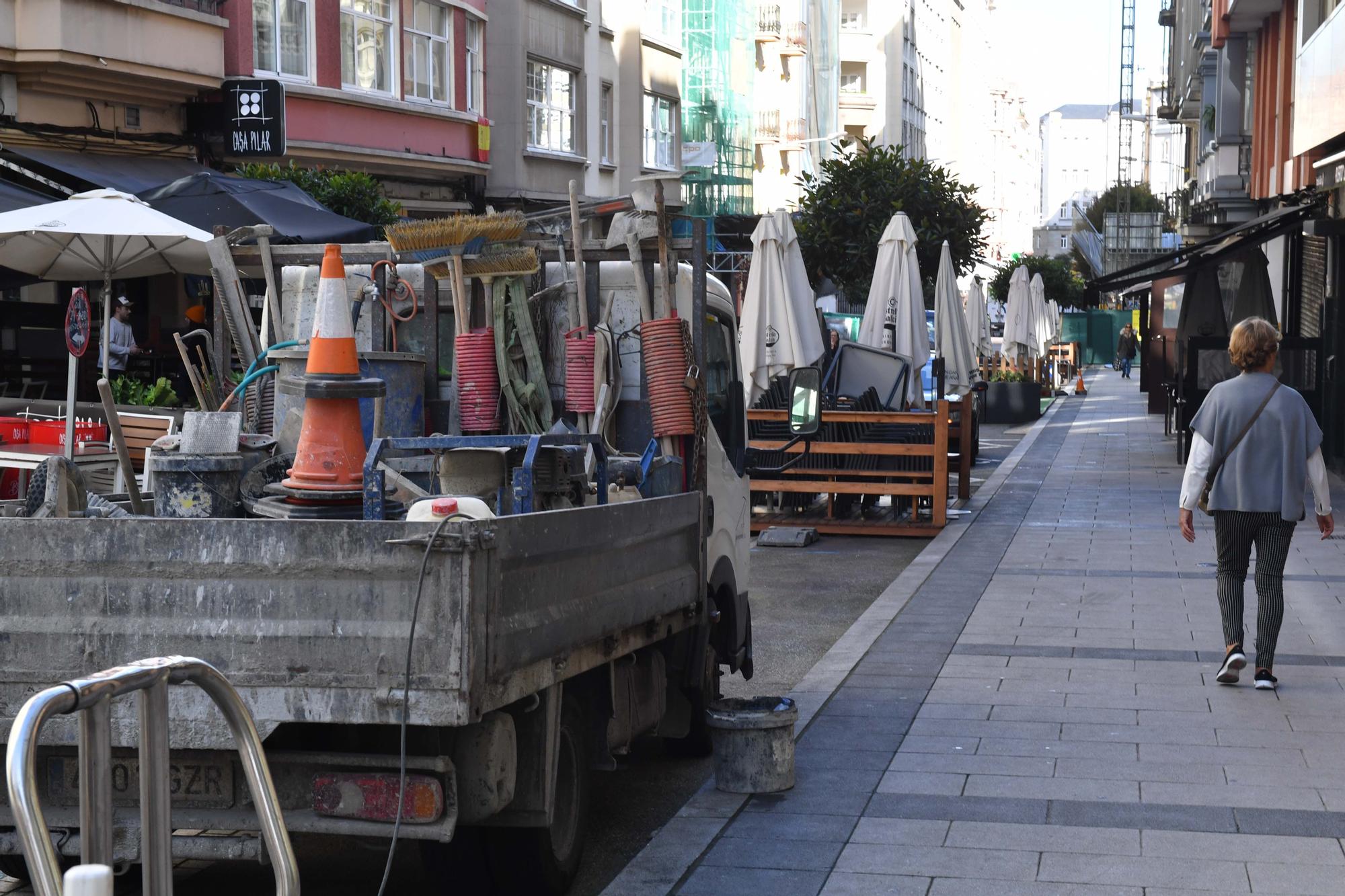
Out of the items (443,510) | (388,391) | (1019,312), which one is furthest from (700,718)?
(1019,312)

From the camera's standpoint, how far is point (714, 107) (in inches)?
1868

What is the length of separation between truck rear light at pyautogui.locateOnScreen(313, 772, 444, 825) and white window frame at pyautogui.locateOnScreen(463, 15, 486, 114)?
76.4 feet

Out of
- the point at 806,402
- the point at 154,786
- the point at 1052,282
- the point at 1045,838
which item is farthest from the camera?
the point at 1052,282

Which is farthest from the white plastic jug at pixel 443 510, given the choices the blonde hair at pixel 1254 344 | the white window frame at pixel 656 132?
the white window frame at pixel 656 132

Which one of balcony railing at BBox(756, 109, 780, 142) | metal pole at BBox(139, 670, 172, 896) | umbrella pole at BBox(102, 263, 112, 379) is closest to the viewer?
metal pole at BBox(139, 670, 172, 896)

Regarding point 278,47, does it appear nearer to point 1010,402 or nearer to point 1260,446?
point 1010,402

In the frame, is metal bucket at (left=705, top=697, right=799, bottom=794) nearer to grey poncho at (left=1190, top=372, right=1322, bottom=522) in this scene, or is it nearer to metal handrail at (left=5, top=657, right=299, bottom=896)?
grey poncho at (left=1190, top=372, right=1322, bottom=522)

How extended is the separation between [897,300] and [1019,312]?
1675 centimetres

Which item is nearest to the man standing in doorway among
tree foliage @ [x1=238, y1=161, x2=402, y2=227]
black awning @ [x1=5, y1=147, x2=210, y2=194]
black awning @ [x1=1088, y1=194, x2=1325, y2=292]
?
black awning @ [x1=5, y1=147, x2=210, y2=194]

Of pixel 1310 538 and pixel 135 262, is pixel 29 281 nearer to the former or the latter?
pixel 135 262

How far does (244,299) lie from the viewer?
6.82m

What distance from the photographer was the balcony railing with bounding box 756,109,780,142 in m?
55.5

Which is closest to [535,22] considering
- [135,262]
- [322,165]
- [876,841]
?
[322,165]

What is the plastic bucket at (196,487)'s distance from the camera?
5.06m
